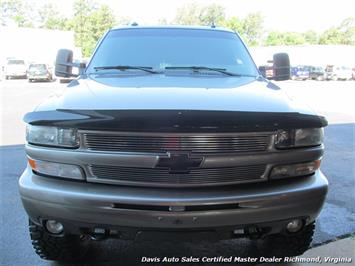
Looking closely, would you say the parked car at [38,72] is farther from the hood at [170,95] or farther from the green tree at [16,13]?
the green tree at [16,13]

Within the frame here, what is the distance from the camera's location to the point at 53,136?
2725mm

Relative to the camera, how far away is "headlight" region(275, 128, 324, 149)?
9.02 ft

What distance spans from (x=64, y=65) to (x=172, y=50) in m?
1.17

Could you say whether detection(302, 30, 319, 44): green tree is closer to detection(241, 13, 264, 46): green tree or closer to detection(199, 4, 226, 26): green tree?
detection(241, 13, 264, 46): green tree

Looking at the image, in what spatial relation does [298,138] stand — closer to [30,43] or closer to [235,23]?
[30,43]

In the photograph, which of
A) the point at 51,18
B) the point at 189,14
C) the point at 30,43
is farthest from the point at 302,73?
the point at 51,18

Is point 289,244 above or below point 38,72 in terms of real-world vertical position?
above

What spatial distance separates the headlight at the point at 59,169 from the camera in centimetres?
268

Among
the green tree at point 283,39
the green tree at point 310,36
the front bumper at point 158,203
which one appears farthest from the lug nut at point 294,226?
the green tree at point 310,36

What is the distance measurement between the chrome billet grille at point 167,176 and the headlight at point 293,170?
0.16 metres

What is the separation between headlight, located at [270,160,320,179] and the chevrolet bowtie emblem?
1.63ft

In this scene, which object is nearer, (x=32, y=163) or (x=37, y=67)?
(x=32, y=163)

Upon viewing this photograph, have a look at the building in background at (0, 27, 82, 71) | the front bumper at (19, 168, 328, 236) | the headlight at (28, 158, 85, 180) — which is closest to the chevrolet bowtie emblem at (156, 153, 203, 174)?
the front bumper at (19, 168, 328, 236)

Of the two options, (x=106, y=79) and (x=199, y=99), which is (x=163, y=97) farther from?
(x=106, y=79)
